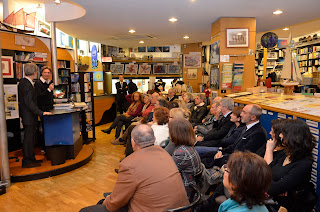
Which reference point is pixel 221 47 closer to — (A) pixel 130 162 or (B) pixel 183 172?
(B) pixel 183 172

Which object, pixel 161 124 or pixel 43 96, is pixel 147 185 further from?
pixel 43 96

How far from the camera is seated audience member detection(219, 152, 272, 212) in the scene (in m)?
1.48

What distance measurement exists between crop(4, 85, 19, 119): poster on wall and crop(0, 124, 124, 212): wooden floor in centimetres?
215

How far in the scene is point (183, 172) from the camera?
2.48 metres

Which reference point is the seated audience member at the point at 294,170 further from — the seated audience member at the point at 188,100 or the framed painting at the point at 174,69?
the framed painting at the point at 174,69

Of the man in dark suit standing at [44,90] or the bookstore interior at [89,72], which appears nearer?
the bookstore interior at [89,72]

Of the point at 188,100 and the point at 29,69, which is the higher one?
the point at 29,69

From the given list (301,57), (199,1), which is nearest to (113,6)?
(199,1)

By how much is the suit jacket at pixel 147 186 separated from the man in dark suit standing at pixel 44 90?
11.8ft

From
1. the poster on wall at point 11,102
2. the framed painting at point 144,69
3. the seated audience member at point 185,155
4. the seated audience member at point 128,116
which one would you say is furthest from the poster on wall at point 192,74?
the seated audience member at point 185,155

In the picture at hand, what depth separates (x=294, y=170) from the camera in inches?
86.2

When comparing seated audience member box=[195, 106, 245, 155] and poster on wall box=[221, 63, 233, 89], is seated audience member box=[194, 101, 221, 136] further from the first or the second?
poster on wall box=[221, 63, 233, 89]

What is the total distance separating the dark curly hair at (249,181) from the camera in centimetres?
148

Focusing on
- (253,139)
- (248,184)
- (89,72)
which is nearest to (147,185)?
(248,184)
